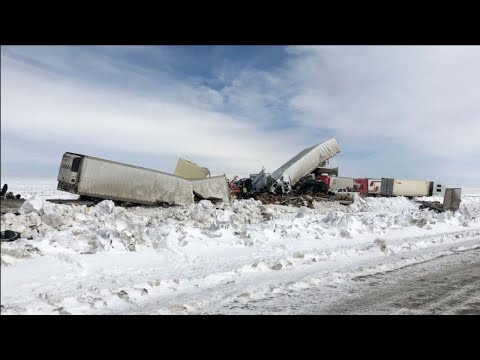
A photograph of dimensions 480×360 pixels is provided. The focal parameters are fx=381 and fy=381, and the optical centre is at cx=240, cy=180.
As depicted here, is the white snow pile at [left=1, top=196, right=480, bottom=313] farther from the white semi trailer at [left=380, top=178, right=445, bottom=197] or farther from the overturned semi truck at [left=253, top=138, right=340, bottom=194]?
the white semi trailer at [left=380, top=178, right=445, bottom=197]

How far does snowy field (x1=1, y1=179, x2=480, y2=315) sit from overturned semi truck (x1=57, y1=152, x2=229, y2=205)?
1.29 metres

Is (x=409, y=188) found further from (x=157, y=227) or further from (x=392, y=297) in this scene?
(x=392, y=297)

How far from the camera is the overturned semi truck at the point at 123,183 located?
11.7 metres

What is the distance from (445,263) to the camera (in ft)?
26.3

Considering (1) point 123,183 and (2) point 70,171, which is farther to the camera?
(1) point 123,183

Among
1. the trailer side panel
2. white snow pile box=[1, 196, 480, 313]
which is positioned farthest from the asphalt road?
the trailer side panel

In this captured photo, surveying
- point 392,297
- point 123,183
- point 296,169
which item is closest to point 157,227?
point 123,183

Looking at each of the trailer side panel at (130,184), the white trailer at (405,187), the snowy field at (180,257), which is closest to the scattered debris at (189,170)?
the trailer side panel at (130,184)

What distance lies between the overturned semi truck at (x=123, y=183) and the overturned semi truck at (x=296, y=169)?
10012 mm

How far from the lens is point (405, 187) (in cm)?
3219

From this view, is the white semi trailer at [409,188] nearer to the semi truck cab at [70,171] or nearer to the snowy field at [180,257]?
the snowy field at [180,257]

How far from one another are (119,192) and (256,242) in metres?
5.77

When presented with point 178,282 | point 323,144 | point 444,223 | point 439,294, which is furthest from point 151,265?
point 323,144

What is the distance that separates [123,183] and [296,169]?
601 inches
